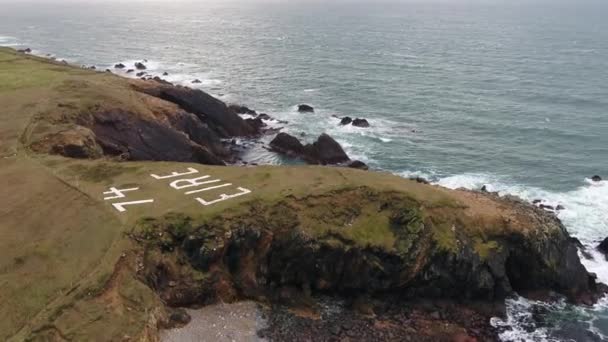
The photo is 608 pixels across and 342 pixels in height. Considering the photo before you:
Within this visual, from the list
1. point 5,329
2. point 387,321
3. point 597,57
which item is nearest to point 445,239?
point 387,321

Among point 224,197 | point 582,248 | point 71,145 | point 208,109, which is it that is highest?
point 71,145

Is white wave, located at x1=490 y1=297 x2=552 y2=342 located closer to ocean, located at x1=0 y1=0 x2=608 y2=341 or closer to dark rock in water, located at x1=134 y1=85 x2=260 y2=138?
ocean, located at x1=0 y1=0 x2=608 y2=341

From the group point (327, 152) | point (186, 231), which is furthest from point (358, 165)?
point (186, 231)

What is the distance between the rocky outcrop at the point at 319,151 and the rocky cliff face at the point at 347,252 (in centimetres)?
2621

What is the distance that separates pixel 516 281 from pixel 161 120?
131 feet

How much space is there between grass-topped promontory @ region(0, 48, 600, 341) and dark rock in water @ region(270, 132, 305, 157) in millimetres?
24891

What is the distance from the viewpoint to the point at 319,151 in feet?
211

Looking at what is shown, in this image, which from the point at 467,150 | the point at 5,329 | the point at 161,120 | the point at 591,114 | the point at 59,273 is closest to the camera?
the point at 5,329

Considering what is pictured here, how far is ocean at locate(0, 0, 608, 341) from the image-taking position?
56.5m

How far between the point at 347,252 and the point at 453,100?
2579 inches

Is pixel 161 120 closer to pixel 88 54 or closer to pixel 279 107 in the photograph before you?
pixel 279 107

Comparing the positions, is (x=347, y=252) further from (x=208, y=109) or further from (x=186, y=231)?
(x=208, y=109)

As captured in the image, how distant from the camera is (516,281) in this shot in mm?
39312

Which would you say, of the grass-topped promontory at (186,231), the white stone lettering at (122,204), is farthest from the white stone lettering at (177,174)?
the white stone lettering at (122,204)
